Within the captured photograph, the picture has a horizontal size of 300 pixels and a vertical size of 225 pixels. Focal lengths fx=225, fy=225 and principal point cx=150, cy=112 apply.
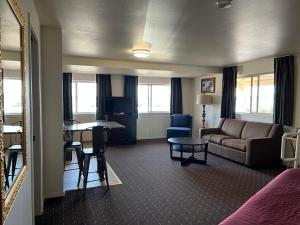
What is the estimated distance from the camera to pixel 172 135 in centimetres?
710

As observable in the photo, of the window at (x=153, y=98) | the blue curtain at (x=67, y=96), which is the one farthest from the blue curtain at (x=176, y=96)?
the blue curtain at (x=67, y=96)

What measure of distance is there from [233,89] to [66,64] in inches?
168

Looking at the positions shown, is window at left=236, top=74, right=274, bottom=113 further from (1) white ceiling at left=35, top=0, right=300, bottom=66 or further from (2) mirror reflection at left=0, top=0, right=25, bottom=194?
(2) mirror reflection at left=0, top=0, right=25, bottom=194

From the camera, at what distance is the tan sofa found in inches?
181

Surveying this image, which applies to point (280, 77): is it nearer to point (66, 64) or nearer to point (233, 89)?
point (233, 89)

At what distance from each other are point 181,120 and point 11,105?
6495 mm

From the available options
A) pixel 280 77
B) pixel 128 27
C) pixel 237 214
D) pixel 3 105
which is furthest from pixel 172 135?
pixel 3 105

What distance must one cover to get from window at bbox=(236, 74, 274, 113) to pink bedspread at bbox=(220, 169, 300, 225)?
389cm

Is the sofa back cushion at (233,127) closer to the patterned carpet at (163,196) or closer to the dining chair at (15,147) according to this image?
the patterned carpet at (163,196)

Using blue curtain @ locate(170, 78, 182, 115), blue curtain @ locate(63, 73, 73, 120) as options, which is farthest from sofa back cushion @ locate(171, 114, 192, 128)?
blue curtain @ locate(63, 73, 73, 120)

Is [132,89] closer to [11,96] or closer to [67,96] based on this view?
[67,96]

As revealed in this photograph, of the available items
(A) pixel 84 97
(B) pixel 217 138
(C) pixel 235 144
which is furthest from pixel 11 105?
(A) pixel 84 97

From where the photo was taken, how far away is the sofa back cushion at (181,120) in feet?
24.6

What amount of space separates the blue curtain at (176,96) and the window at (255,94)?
2275 millimetres
